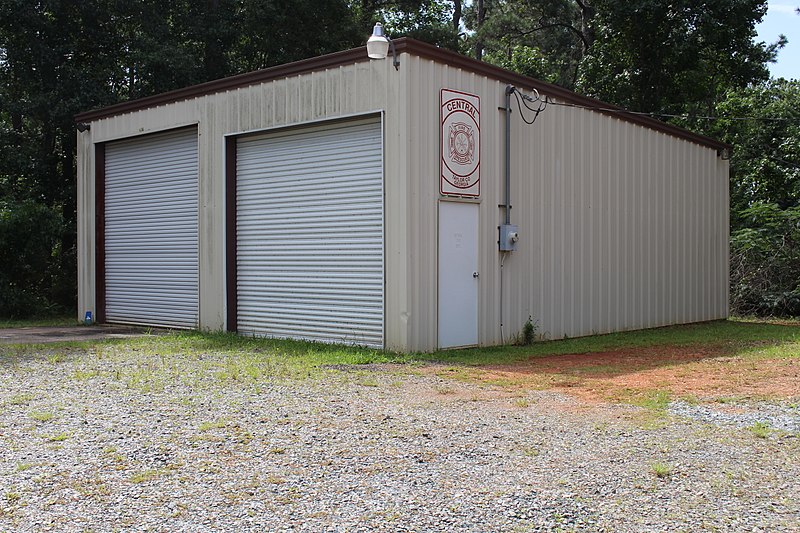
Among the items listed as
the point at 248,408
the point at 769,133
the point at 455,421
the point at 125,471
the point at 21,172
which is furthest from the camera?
the point at 769,133

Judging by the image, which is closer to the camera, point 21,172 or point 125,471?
point 125,471

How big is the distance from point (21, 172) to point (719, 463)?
748 inches

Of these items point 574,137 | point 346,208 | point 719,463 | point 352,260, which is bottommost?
point 719,463

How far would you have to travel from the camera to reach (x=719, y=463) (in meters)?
5.22

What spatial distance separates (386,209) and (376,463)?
617 cm

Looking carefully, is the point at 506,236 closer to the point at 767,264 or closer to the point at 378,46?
the point at 378,46

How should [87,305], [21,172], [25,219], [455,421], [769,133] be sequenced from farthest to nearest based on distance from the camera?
[769,133]
[21,172]
[25,219]
[87,305]
[455,421]

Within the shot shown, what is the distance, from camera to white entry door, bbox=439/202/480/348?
11250 millimetres

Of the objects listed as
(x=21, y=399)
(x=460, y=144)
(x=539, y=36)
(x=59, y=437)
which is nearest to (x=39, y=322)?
(x=460, y=144)

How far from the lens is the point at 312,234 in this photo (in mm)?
12297

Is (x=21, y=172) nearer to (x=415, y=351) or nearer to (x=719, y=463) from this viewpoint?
(x=415, y=351)

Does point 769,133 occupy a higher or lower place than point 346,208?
higher

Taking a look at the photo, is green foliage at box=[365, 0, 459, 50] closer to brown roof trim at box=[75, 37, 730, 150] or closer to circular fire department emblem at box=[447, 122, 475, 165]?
brown roof trim at box=[75, 37, 730, 150]

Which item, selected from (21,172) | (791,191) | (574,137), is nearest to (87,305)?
(21,172)
